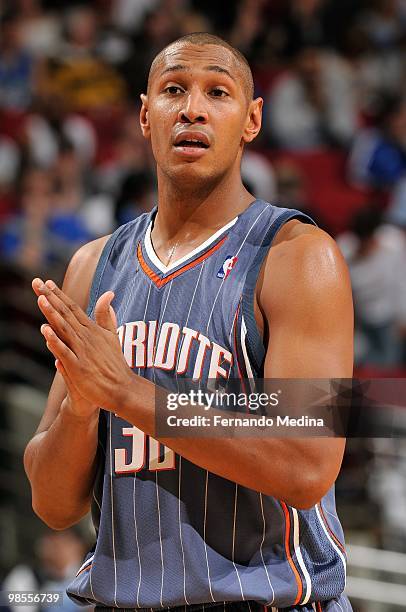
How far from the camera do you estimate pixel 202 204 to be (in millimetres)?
2812

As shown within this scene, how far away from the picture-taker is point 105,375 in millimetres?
2346

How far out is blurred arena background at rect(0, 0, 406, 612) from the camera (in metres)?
6.83

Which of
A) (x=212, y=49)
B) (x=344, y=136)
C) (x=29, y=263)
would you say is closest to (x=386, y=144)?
(x=344, y=136)

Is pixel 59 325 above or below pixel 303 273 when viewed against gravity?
below

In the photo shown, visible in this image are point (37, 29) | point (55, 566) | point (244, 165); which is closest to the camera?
Answer: point (55, 566)

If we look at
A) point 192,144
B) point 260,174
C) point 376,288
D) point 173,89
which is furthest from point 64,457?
point 260,174

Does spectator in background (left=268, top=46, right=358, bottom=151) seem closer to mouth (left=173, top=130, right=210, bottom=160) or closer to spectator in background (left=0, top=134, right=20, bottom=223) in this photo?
spectator in background (left=0, top=134, right=20, bottom=223)

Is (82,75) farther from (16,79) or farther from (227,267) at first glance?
(227,267)

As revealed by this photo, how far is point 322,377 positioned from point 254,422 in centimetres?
19

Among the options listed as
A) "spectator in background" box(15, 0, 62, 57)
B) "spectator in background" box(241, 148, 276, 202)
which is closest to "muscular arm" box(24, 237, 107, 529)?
"spectator in background" box(241, 148, 276, 202)

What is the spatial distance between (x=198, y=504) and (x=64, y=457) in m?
0.35

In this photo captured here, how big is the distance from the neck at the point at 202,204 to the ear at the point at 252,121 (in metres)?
0.11

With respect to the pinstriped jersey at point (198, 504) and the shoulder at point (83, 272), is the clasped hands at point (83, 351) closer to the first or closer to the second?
the pinstriped jersey at point (198, 504)

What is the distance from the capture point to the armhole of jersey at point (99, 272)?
2.85 metres
